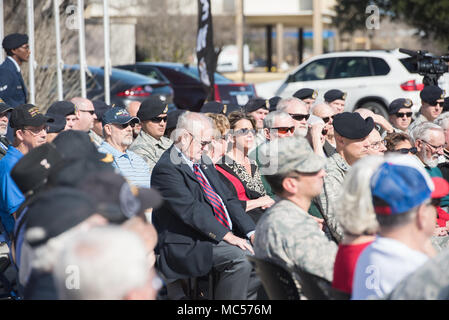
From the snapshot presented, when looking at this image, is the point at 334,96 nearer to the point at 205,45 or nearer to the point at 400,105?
the point at 400,105

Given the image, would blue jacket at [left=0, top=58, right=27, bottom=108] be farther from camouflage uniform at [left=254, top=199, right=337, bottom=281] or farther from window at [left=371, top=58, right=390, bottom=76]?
window at [left=371, top=58, right=390, bottom=76]

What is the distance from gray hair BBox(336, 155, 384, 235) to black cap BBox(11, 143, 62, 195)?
137 cm

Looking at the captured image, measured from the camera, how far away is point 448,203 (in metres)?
5.73

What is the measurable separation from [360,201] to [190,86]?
11566 mm

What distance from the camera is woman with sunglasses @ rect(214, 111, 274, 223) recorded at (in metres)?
5.74

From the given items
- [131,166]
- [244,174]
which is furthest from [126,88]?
[244,174]

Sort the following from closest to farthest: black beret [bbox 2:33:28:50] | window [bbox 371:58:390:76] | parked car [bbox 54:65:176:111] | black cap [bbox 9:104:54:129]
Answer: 1. black cap [bbox 9:104:54:129]
2. black beret [bbox 2:33:28:50]
3. parked car [bbox 54:65:176:111]
4. window [bbox 371:58:390:76]

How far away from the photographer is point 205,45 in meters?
10.8

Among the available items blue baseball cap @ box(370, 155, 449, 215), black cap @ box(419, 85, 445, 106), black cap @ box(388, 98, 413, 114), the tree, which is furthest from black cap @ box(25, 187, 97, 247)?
the tree

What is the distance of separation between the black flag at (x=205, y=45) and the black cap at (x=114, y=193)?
27.3 feet

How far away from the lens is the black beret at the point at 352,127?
5.12 meters

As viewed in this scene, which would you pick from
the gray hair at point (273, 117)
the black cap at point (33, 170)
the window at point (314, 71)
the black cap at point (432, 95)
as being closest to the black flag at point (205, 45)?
the black cap at point (432, 95)

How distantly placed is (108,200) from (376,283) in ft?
3.74
